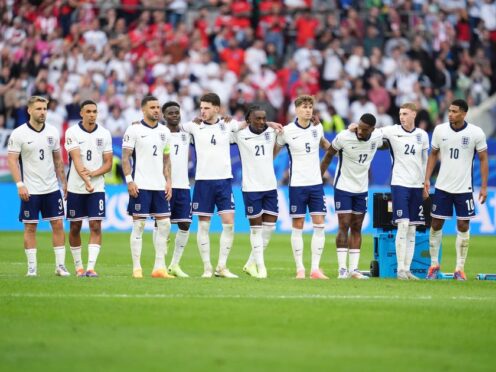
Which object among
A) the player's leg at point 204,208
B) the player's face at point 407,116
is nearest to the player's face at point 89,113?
the player's leg at point 204,208

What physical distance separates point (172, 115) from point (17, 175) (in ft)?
8.56

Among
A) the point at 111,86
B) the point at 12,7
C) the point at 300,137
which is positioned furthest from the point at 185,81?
the point at 300,137

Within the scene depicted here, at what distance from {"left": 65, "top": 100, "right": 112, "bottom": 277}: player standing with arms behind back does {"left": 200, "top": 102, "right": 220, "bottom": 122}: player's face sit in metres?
1.49

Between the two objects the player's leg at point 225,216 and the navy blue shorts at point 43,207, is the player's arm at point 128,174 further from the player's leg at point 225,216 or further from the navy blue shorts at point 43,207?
the player's leg at point 225,216

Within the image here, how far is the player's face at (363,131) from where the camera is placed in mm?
17312

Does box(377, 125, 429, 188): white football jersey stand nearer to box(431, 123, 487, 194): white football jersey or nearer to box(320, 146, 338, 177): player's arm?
box(431, 123, 487, 194): white football jersey

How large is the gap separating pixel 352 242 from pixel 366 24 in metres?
19.6

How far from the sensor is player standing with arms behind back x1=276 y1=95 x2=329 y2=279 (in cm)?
1736

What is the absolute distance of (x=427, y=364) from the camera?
389 inches

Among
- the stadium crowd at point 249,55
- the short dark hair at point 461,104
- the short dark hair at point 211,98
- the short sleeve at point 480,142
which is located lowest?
the short sleeve at point 480,142

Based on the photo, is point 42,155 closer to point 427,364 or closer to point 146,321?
point 146,321

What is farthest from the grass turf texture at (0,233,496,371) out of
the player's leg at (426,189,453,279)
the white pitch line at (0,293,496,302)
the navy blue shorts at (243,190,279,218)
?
the navy blue shorts at (243,190,279,218)

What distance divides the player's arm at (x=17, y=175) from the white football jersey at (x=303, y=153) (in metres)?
3.87

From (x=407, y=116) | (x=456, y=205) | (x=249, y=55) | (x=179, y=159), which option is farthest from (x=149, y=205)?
(x=249, y=55)
